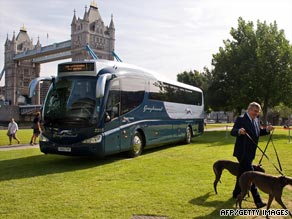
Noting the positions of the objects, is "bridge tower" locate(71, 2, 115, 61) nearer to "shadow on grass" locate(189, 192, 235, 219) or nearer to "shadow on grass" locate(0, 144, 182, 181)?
"shadow on grass" locate(0, 144, 182, 181)

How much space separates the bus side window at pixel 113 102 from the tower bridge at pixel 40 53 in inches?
3265

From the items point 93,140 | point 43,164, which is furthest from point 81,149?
point 43,164

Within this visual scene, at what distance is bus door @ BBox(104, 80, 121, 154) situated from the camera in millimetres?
11587

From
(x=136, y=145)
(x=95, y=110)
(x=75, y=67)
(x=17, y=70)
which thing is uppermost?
(x=17, y=70)

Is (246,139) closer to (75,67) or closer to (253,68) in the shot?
(75,67)

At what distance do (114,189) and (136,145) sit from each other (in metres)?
5.83

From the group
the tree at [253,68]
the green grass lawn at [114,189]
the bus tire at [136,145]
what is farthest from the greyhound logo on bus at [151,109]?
the tree at [253,68]

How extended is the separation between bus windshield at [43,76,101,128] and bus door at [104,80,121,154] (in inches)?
21.4

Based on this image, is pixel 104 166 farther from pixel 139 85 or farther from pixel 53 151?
pixel 139 85

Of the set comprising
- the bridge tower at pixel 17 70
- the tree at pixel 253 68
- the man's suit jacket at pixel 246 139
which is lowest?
the man's suit jacket at pixel 246 139

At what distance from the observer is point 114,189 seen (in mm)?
7867

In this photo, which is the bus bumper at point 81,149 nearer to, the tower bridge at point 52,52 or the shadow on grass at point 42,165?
the shadow on grass at point 42,165

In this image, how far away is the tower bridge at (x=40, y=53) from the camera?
118438 mm

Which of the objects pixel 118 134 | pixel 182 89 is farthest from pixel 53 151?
pixel 182 89
